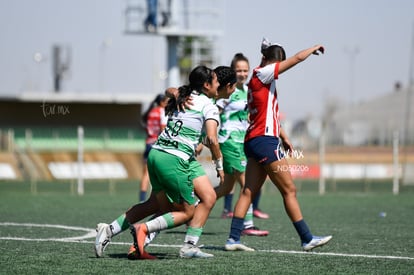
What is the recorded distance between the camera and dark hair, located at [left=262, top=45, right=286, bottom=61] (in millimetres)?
8750

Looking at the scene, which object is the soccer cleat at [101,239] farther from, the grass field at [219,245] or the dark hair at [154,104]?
the dark hair at [154,104]

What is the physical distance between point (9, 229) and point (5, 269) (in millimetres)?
3998

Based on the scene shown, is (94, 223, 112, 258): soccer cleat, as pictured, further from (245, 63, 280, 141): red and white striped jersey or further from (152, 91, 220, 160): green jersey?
(245, 63, 280, 141): red and white striped jersey

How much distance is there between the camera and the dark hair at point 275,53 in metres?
8.75

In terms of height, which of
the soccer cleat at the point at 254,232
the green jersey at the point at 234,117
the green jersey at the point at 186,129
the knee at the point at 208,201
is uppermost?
the green jersey at the point at 186,129

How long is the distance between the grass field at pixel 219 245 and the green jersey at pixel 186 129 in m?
1.01

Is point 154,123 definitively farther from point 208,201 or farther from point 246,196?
point 208,201

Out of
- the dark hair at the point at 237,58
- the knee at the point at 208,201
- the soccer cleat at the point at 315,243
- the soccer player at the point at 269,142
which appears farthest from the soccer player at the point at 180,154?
the dark hair at the point at 237,58

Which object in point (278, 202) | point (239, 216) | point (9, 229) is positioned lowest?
point (278, 202)

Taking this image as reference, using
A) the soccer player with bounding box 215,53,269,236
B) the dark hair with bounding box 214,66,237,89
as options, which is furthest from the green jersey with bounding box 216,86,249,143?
the dark hair with bounding box 214,66,237,89

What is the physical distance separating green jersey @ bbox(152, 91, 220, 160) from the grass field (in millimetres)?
1012

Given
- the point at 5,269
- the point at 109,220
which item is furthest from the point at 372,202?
the point at 5,269

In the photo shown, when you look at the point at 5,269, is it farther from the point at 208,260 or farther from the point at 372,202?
the point at 372,202

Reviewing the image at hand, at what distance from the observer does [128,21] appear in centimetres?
3575
